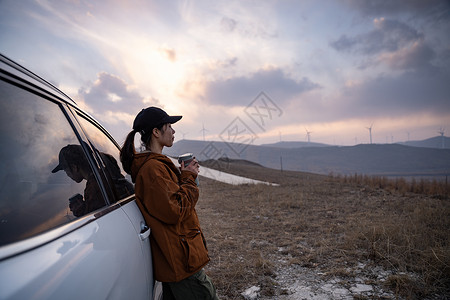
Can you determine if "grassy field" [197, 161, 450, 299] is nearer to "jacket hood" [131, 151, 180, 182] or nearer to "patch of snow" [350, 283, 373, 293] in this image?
"patch of snow" [350, 283, 373, 293]

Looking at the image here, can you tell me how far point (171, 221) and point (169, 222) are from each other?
21mm

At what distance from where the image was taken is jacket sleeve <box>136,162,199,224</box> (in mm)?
1487

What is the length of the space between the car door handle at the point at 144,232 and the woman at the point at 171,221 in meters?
0.03

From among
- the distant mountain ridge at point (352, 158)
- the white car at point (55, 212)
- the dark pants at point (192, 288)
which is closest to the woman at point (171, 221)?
the dark pants at point (192, 288)

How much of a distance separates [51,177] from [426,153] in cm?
20323

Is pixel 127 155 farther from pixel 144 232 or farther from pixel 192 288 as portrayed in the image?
pixel 192 288

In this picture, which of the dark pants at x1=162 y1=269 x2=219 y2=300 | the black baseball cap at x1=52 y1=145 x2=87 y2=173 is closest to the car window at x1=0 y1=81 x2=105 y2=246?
the black baseball cap at x1=52 y1=145 x2=87 y2=173

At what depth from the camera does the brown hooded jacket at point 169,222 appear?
4.95 feet

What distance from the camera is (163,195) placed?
1.50 m

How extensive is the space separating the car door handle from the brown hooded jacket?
3 cm

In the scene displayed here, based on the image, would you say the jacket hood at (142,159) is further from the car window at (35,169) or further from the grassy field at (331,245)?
the grassy field at (331,245)

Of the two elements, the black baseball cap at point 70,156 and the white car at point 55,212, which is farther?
the black baseball cap at point 70,156

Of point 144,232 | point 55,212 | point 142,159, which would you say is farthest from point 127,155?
point 55,212

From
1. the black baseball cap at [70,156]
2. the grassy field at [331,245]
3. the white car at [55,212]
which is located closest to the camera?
the white car at [55,212]
